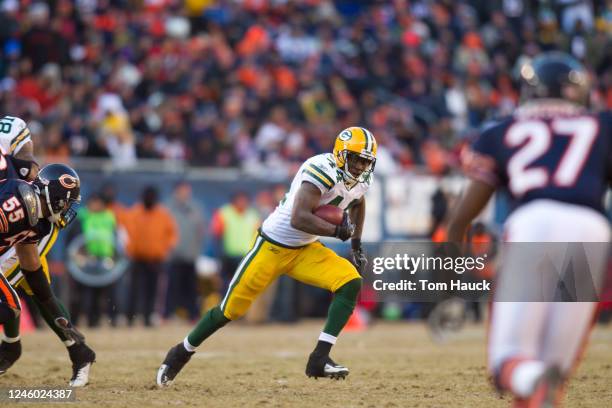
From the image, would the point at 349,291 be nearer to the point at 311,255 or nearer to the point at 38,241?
the point at 311,255

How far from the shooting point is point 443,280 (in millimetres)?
8297

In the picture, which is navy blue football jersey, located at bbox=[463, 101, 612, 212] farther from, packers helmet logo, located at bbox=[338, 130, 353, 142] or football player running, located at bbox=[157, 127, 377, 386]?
packers helmet logo, located at bbox=[338, 130, 353, 142]

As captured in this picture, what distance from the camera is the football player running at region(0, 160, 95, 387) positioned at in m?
6.78

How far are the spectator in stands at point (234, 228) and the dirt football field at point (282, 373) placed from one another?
2029 millimetres

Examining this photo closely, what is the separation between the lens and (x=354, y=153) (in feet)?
25.6

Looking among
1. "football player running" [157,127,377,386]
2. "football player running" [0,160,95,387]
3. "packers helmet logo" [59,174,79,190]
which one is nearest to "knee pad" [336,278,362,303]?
"football player running" [157,127,377,386]

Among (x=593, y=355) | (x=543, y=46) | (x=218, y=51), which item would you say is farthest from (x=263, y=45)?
(x=593, y=355)

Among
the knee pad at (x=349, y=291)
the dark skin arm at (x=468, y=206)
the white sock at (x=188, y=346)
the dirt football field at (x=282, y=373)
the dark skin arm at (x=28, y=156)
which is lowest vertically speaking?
the dirt football field at (x=282, y=373)

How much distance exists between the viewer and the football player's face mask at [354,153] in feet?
25.6

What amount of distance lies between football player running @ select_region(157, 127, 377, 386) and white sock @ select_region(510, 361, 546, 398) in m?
3.33

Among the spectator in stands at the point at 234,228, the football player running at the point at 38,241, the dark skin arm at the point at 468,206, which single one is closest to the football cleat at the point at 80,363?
the football player running at the point at 38,241

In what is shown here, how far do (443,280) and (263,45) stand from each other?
10249 mm

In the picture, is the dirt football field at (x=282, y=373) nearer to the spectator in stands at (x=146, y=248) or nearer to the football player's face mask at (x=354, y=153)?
the spectator in stands at (x=146, y=248)

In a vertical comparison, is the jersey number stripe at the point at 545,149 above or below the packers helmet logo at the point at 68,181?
above
